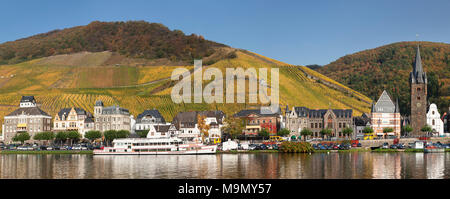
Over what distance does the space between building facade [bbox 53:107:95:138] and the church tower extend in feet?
229

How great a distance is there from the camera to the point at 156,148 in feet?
269

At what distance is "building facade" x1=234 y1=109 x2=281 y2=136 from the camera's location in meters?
109

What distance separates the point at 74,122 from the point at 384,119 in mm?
66728

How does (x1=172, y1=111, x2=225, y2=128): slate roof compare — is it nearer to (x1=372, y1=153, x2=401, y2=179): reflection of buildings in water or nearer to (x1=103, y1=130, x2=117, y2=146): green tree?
(x1=103, y1=130, x2=117, y2=146): green tree

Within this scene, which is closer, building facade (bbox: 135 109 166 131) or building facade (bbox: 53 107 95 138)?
building facade (bbox: 53 107 95 138)

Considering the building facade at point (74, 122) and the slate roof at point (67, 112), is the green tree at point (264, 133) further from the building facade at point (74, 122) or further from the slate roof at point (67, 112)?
the slate roof at point (67, 112)

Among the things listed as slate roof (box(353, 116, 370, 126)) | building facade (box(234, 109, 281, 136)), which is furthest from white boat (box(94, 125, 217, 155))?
slate roof (box(353, 116, 370, 126))

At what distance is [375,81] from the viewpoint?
192000mm

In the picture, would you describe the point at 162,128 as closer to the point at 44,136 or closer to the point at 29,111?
the point at 44,136

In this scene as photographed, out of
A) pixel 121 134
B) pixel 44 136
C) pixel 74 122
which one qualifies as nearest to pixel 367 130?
pixel 121 134

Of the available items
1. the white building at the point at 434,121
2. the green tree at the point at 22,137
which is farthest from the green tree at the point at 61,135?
the white building at the point at 434,121

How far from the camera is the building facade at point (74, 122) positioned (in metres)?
111
